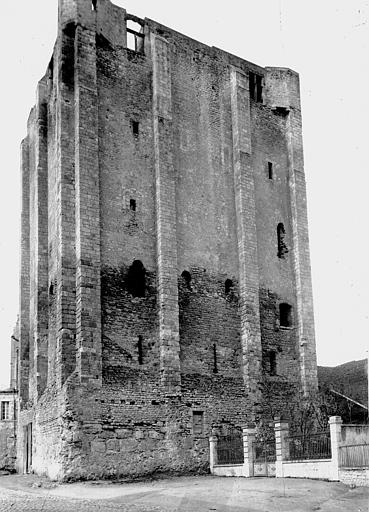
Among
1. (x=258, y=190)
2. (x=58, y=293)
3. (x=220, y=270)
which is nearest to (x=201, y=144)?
(x=258, y=190)

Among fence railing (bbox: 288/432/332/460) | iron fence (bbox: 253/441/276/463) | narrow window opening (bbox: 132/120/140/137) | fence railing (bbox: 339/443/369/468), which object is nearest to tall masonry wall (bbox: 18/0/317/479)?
narrow window opening (bbox: 132/120/140/137)

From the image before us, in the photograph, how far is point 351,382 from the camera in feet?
122

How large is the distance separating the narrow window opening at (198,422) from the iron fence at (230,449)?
777mm

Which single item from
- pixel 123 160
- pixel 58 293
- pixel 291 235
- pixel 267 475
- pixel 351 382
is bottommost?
pixel 267 475

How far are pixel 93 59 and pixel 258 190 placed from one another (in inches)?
355

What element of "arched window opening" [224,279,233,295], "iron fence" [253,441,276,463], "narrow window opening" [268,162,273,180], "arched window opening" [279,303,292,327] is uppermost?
"narrow window opening" [268,162,273,180]

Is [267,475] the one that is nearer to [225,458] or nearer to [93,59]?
[225,458]

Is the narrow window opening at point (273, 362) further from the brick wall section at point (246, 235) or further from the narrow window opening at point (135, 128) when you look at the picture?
the narrow window opening at point (135, 128)

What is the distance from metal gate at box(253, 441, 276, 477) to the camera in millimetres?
22391

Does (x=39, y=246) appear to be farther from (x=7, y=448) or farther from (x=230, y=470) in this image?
(x=230, y=470)

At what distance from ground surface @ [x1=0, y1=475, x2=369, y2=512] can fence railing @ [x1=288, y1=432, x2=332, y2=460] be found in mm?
913

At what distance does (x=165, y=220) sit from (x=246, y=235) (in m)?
3.94

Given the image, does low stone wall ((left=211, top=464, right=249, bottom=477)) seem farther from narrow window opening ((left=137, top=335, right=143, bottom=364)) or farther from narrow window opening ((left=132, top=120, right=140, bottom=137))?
narrow window opening ((left=132, top=120, right=140, bottom=137))

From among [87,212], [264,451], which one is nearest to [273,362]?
[264,451]
